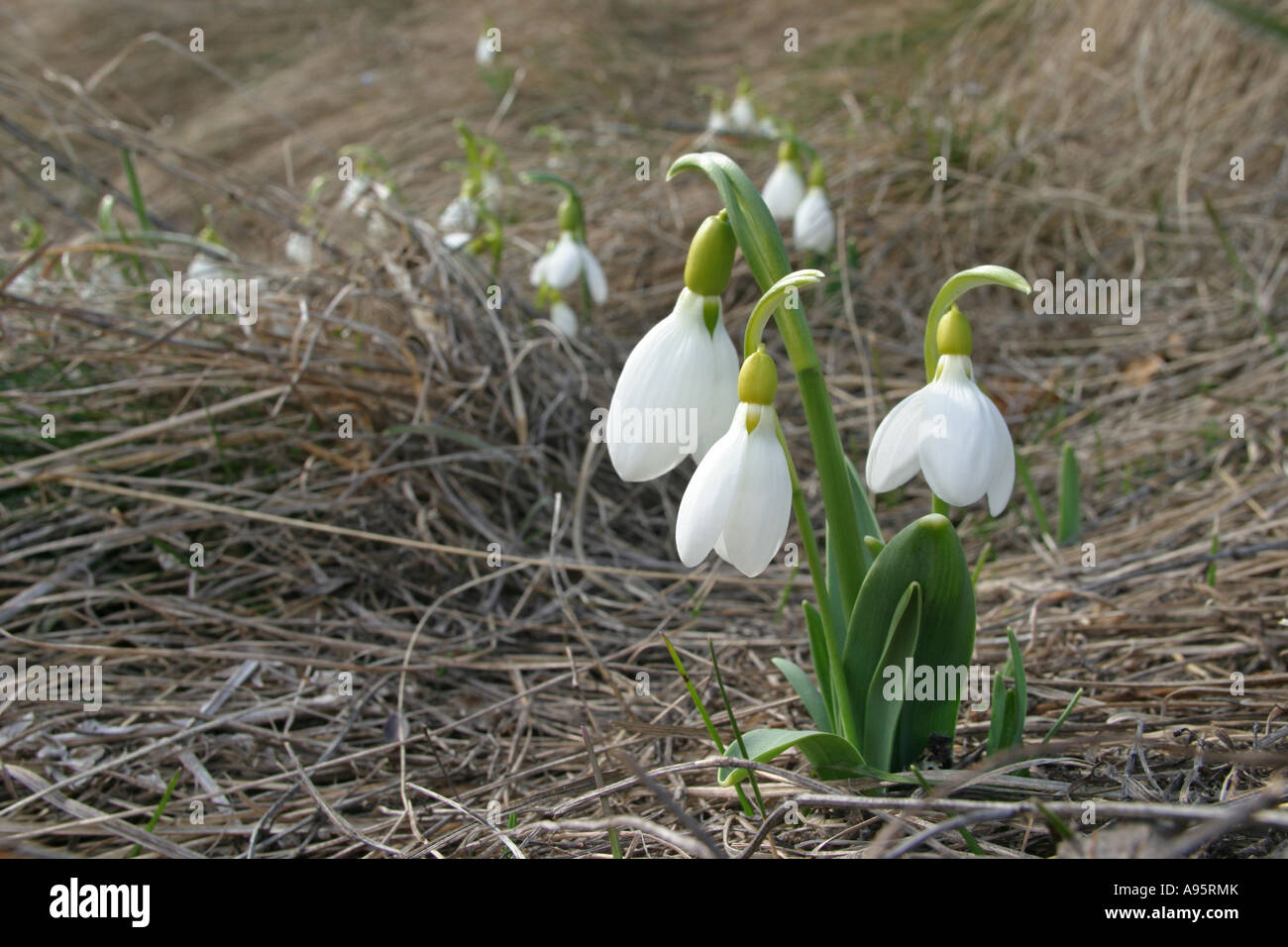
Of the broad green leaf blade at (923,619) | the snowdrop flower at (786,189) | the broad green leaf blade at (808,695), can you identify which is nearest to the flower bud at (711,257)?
the broad green leaf blade at (923,619)

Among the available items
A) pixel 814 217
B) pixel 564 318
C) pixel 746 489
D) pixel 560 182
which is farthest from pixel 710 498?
pixel 814 217

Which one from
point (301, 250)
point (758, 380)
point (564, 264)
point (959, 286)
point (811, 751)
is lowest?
point (811, 751)

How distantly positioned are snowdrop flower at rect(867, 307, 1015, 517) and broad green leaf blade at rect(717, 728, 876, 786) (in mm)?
300

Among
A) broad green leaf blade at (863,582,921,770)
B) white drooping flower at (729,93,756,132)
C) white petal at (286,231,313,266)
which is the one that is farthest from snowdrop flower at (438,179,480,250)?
broad green leaf blade at (863,582,921,770)

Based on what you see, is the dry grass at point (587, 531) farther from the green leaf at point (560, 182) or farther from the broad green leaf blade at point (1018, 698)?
the green leaf at point (560, 182)

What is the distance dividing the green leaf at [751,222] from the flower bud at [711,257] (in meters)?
0.02

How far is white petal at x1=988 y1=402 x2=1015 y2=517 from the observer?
1023 millimetres

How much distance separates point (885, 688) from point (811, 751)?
12 centimetres

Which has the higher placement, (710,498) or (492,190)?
(492,190)

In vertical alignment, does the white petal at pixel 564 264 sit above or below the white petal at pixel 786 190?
below

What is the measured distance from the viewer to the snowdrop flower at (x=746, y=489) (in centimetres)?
101

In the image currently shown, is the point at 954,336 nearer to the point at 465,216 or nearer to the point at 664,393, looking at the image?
the point at 664,393

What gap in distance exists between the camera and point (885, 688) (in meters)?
1.15
